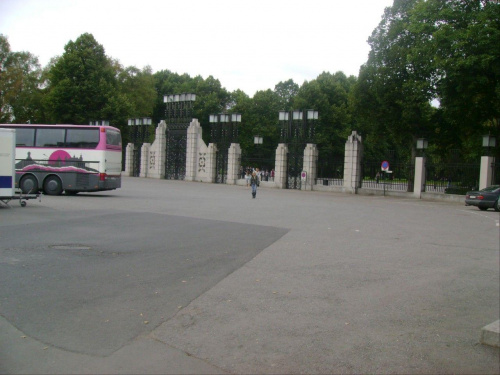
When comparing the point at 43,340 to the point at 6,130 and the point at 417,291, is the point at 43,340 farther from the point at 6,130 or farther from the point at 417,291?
the point at 6,130

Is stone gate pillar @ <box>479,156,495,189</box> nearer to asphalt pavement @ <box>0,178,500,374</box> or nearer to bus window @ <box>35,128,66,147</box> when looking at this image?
asphalt pavement @ <box>0,178,500,374</box>

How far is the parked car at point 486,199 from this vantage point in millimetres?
26375

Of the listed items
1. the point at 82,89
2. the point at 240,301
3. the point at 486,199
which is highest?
the point at 82,89

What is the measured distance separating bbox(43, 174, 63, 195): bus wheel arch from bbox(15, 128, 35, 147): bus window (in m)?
1.92

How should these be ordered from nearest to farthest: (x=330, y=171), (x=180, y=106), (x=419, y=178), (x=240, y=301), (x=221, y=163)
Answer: (x=240, y=301) → (x=419, y=178) → (x=330, y=171) → (x=221, y=163) → (x=180, y=106)

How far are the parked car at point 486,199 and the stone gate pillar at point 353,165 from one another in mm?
13247

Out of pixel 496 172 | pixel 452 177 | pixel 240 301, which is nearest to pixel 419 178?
pixel 452 177

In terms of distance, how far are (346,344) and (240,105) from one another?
7184 centimetres

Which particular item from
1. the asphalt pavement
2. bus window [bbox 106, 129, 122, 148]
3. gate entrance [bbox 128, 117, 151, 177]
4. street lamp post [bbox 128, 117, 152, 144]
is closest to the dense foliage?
street lamp post [bbox 128, 117, 152, 144]

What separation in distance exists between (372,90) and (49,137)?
89.9 ft

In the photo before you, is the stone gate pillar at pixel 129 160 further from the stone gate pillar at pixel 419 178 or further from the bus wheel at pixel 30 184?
the stone gate pillar at pixel 419 178

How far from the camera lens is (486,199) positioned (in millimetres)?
26719

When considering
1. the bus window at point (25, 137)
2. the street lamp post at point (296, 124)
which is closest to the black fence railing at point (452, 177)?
the street lamp post at point (296, 124)

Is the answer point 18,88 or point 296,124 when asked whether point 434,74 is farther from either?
point 18,88
